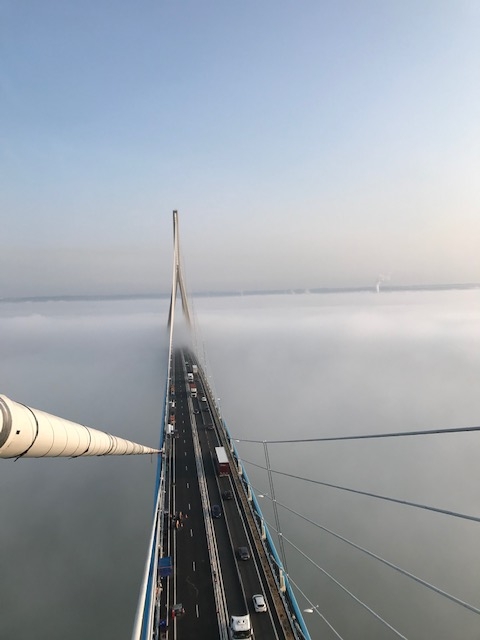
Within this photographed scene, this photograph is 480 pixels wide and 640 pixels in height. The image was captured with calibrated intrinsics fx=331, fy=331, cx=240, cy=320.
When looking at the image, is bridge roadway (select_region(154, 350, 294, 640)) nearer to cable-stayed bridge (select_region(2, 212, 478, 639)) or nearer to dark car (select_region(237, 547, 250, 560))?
cable-stayed bridge (select_region(2, 212, 478, 639))

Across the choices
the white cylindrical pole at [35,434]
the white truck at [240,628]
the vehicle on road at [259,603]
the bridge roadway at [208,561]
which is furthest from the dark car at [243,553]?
the white cylindrical pole at [35,434]

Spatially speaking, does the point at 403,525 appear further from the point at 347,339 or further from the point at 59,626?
the point at 347,339

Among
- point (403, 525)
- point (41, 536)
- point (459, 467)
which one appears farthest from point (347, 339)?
point (41, 536)

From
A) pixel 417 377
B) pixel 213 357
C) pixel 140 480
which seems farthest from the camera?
pixel 213 357

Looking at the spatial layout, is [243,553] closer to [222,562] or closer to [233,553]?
[233,553]

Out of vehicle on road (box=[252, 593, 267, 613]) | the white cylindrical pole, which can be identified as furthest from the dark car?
the white cylindrical pole

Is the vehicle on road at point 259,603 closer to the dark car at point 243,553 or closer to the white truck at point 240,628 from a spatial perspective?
the white truck at point 240,628

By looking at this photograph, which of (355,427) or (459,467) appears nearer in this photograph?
(459,467)

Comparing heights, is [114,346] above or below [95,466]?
above
